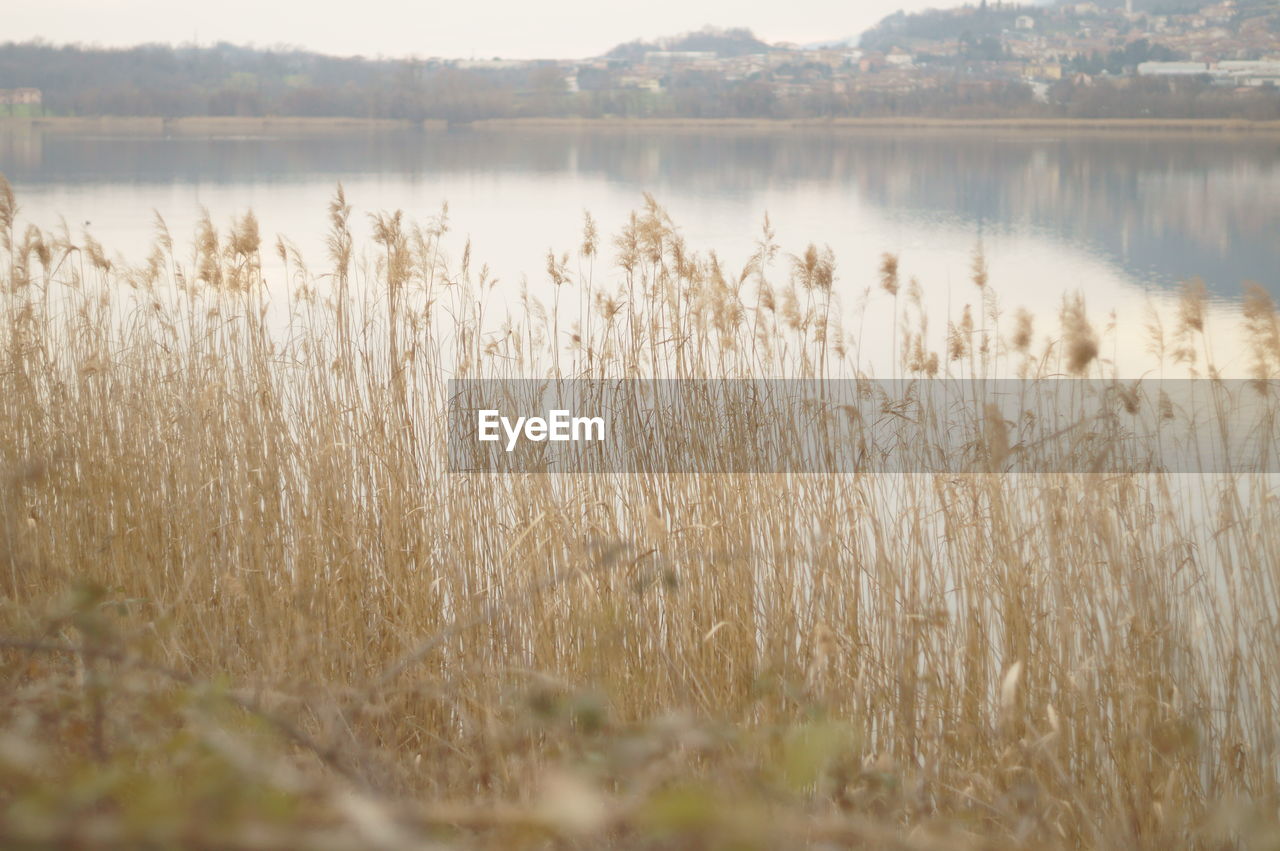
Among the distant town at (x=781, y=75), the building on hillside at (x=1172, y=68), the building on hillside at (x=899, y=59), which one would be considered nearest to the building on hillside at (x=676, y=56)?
the distant town at (x=781, y=75)

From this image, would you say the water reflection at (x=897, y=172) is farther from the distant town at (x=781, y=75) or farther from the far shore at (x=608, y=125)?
the distant town at (x=781, y=75)

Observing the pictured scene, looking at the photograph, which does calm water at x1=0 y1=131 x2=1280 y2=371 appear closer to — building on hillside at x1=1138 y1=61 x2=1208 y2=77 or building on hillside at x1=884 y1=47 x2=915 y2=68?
building on hillside at x1=1138 y1=61 x2=1208 y2=77

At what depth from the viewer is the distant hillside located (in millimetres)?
13250

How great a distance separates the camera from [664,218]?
271 cm

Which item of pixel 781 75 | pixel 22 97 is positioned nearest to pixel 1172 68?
pixel 781 75

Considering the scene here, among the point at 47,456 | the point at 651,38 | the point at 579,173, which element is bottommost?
the point at 47,456

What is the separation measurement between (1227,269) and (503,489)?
6.57 meters

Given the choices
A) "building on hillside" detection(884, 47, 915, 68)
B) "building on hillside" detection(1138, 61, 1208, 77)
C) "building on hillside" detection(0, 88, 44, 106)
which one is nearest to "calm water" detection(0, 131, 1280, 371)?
"building on hillside" detection(0, 88, 44, 106)

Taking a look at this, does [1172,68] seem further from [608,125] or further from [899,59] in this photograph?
[608,125]

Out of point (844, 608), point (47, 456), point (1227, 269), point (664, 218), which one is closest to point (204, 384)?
point (47, 456)

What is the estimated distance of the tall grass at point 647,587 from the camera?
183cm

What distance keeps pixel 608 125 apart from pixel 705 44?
1.70 meters

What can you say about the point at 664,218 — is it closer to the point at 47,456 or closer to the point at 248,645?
the point at 248,645

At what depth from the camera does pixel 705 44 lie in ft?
43.5
